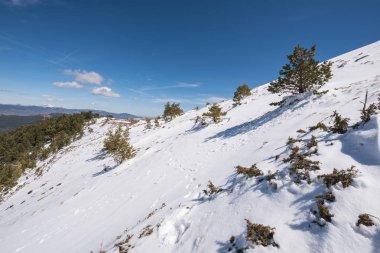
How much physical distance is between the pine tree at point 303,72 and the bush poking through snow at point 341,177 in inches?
556

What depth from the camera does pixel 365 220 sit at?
5.41m

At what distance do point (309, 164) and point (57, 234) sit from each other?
15.3 m

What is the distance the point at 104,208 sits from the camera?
15578 millimetres

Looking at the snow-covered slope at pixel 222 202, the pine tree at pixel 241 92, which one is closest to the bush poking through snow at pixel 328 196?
the snow-covered slope at pixel 222 202

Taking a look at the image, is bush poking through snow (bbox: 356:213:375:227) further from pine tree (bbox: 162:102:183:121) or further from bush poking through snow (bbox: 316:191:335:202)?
pine tree (bbox: 162:102:183:121)

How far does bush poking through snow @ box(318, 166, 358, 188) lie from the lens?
21.8ft

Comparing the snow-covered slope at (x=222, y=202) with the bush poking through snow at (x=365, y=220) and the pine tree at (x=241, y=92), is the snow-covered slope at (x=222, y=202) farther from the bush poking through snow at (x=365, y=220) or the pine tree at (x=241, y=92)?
the pine tree at (x=241, y=92)

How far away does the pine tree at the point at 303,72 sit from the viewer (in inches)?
740

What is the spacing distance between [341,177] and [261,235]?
3.13 meters

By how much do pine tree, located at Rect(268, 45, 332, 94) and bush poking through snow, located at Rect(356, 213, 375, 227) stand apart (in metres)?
16.0

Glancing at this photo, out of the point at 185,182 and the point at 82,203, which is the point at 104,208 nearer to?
the point at 82,203

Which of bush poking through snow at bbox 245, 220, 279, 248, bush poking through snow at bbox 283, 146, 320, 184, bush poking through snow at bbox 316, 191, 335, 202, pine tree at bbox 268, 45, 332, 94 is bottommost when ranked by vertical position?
bush poking through snow at bbox 245, 220, 279, 248

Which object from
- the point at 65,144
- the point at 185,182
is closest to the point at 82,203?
the point at 185,182

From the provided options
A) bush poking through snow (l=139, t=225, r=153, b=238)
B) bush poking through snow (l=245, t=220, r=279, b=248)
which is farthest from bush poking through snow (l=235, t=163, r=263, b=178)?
bush poking through snow (l=139, t=225, r=153, b=238)
